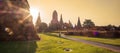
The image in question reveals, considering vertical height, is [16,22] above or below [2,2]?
below

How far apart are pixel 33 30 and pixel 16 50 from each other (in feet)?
40.1

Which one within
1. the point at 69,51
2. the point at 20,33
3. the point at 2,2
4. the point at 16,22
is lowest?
the point at 69,51

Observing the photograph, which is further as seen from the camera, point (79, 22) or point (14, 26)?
point (79, 22)

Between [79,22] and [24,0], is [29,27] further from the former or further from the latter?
[79,22]

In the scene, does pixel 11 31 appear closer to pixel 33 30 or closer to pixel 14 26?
pixel 14 26

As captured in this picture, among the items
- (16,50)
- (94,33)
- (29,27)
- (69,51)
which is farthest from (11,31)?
(94,33)

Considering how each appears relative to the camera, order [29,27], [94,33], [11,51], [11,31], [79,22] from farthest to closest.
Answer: [79,22]
[94,33]
[29,27]
[11,31]
[11,51]

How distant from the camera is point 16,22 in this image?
35.7 meters

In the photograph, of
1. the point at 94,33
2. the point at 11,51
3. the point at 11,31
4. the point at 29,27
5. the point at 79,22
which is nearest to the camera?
the point at 11,51

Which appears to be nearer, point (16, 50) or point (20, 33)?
point (16, 50)

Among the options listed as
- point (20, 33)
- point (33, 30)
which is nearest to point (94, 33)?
point (33, 30)

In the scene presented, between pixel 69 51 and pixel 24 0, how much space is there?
1966 cm

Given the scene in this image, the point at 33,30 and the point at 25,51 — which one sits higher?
the point at 33,30

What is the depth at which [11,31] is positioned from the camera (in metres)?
34.5
